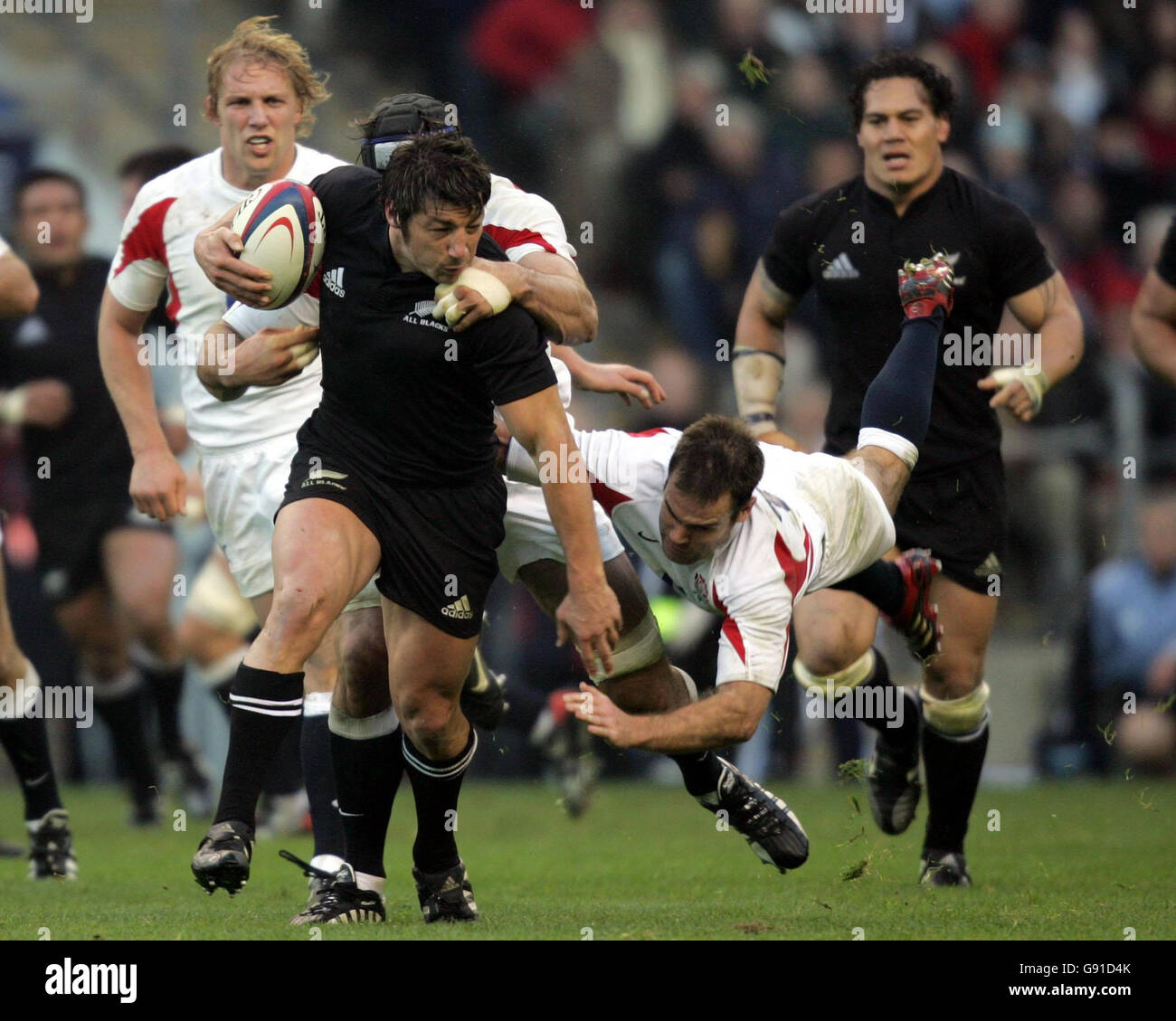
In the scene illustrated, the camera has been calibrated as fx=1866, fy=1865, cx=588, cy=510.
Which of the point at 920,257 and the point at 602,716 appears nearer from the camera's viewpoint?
the point at 602,716

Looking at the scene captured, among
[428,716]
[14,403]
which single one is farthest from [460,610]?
[14,403]

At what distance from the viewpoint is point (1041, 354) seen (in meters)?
6.70

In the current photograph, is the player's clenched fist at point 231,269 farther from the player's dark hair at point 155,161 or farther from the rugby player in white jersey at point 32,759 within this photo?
the player's dark hair at point 155,161

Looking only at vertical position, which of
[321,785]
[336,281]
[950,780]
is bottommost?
[950,780]

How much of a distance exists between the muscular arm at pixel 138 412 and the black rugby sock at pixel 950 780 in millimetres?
2857

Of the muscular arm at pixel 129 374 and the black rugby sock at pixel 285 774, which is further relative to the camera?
the black rugby sock at pixel 285 774

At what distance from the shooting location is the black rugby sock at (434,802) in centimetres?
557

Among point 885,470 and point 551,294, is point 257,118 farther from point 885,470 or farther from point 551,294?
point 885,470

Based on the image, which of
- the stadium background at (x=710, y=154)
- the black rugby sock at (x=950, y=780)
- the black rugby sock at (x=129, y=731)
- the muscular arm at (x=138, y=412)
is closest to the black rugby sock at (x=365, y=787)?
the muscular arm at (x=138, y=412)

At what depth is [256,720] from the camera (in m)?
4.94

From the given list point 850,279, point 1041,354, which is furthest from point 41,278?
point 1041,354

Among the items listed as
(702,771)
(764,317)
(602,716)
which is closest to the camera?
(602,716)

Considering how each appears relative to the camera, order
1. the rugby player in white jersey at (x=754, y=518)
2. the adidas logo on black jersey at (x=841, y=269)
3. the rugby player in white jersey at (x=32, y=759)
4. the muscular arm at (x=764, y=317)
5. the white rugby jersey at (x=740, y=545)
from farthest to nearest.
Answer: the muscular arm at (x=764, y=317) < the adidas logo on black jersey at (x=841, y=269) < the rugby player in white jersey at (x=32, y=759) < the white rugby jersey at (x=740, y=545) < the rugby player in white jersey at (x=754, y=518)

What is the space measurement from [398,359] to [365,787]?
1335 millimetres
